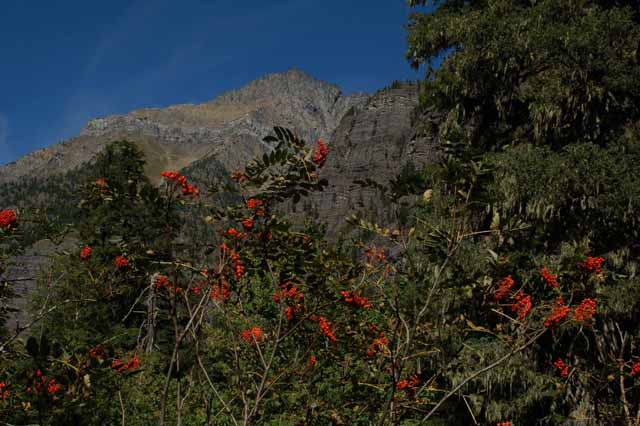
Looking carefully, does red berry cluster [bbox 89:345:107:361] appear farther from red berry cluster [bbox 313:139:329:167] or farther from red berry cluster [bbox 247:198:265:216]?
red berry cluster [bbox 313:139:329:167]

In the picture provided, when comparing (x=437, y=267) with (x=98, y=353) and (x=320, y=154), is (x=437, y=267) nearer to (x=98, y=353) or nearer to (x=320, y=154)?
(x=320, y=154)

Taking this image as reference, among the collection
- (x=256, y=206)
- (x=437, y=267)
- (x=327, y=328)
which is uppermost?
(x=256, y=206)

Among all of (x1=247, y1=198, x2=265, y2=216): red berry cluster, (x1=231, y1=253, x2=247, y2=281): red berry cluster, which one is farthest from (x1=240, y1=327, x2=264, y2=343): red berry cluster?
(x1=247, y1=198, x2=265, y2=216): red berry cluster

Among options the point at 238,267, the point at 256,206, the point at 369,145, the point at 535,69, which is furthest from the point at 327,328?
the point at 369,145

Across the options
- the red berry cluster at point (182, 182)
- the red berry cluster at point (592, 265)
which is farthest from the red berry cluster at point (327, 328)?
the red berry cluster at point (592, 265)

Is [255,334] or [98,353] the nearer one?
[98,353]

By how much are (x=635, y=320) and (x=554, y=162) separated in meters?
1.72

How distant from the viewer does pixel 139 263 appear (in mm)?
2031

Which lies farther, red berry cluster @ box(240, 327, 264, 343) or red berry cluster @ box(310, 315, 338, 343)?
red berry cluster @ box(310, 315, 338, 343)

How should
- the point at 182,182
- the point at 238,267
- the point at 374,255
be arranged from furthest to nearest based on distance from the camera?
the point at 374,255 → the point at 238,267 → the point at 182,182

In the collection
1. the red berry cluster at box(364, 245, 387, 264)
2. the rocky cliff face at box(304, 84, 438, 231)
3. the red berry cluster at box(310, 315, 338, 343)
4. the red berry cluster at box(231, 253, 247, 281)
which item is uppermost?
the rocky cliff face at box(304, 84, 438, 231)

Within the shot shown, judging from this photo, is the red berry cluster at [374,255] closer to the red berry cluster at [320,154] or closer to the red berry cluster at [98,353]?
the red berry cluster at [320,154]

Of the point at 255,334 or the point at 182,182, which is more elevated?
the point at 182,182

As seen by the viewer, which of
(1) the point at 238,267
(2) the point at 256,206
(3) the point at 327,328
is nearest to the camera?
(2) the point at 256,206
